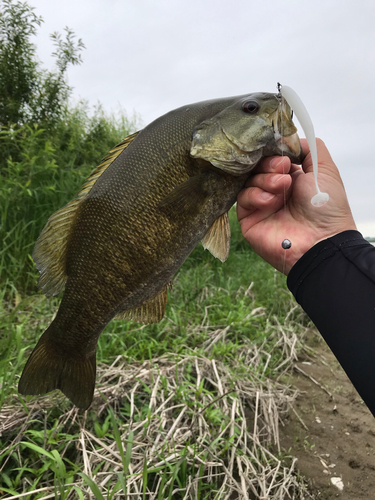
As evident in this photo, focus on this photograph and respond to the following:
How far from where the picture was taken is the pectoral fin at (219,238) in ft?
5.36

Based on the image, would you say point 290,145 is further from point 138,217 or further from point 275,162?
point 138,217

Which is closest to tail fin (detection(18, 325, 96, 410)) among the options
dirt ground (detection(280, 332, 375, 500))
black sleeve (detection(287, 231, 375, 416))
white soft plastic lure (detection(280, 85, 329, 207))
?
black sleeve (detection(287, 231, 375, 416))

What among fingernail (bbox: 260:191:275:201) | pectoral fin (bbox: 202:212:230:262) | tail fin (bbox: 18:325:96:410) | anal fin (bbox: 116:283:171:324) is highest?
fingernail (bbox: 260:191:275:201)

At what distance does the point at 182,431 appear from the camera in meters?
2.19

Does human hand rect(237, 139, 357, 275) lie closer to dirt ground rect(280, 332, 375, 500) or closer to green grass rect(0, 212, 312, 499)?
green grass rect(0, 212, 312, 499)

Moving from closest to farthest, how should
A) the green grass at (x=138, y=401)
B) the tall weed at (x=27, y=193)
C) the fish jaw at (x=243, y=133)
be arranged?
the fish jaw at (x=243, y=133) → the green grass at (x=138, y=401) → the tall weed at (x=27, y=193)

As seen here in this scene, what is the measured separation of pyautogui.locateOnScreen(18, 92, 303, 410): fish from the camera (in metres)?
1.44

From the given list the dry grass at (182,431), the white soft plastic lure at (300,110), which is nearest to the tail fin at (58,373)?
the dry grass at (182,431)

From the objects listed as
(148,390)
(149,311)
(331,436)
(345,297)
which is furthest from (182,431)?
(345,297)

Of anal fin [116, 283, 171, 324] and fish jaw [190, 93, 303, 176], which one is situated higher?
fish jaw [190, 93, 303, 176]

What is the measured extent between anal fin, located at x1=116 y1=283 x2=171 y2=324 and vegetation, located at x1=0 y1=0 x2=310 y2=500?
0.42 m

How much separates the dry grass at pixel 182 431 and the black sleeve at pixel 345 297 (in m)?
0.69

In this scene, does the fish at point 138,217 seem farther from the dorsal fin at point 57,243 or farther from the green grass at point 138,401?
the green grass at point 138,401

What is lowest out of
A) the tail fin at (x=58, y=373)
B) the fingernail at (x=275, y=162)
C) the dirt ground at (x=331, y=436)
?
the dirt ground at (x=331, y=436)
